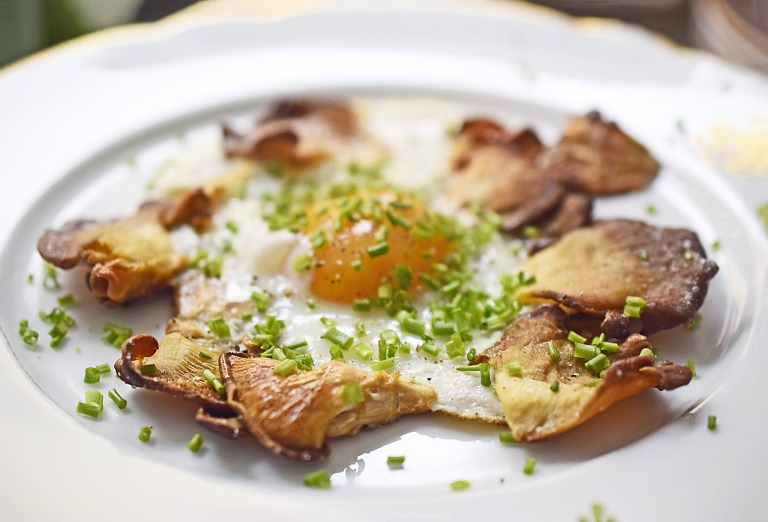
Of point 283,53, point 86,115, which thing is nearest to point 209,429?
point 86,115

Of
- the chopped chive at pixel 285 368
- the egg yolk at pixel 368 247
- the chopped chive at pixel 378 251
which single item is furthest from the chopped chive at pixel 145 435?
the chopped chive at pixel 378 251

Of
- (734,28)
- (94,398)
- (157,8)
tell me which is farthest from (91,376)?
(734,28)

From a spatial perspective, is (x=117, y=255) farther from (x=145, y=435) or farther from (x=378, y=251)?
(x=378, y=251)

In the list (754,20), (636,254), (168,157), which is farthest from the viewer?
(754,20)

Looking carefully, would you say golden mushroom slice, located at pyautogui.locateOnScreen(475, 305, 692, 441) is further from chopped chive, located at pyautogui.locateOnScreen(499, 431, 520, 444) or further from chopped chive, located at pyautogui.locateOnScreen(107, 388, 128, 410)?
chopped chive, located at pyautogui.locateOnScreen(107, 388, 128, 410)

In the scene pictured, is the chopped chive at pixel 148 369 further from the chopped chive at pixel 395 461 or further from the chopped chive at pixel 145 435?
the chopped chive at pixel 395 461

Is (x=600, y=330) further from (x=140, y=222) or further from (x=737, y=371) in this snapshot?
(x=140, y=222)

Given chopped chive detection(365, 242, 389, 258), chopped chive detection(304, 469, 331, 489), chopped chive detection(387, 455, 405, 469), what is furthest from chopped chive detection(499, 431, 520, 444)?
chopped chive detection(365, 242, 389, 258)
